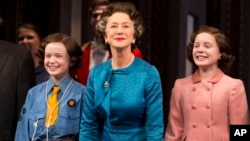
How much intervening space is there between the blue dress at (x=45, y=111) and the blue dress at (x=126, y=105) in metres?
0.15

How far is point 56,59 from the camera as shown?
337 cm

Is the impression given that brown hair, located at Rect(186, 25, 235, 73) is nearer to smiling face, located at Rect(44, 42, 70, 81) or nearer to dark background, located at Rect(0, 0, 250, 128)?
smiling face, located at Rect(44, 42, 70, 81)

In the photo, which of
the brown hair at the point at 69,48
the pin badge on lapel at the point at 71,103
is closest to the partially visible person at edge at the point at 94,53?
the brown hair at the point at 69,48

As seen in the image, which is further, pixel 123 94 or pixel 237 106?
pixel 237 106

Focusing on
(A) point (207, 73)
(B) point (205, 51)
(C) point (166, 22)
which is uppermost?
(C) point (166, 22)

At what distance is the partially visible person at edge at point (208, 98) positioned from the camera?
11.0 feet

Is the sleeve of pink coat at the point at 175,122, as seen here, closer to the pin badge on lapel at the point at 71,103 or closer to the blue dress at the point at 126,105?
the blue dress at the point at 126,105

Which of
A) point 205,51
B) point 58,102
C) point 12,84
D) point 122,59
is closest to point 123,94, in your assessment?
point 122,59

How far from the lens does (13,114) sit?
3.52m

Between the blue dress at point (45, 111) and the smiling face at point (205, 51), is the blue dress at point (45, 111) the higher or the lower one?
the lower one

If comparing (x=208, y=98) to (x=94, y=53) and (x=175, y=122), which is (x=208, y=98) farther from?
(x=94, y=53)

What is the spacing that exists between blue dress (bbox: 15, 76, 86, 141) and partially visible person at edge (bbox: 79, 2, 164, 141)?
0.47ft

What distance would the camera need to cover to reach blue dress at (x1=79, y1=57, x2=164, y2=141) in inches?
122

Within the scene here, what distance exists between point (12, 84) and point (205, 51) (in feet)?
3.05
